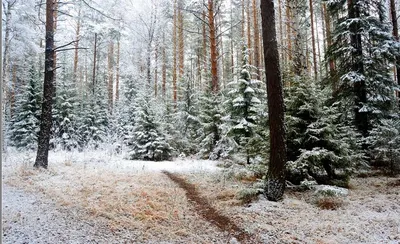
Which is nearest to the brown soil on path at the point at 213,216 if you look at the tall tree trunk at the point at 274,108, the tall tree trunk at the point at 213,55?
the tall tree trunk at the point at 274,108

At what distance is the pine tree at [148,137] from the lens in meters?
13.0

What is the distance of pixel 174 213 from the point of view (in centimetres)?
528

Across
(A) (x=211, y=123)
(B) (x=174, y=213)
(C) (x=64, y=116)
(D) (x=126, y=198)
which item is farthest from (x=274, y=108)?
(C) (x=64, y=116)

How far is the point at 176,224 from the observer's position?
479 cm

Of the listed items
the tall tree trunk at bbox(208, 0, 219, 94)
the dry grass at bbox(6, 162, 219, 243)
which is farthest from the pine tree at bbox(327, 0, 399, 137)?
the dry grass at bbox(6, 162, 219, 243)

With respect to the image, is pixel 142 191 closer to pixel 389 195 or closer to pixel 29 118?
pixel 389 195

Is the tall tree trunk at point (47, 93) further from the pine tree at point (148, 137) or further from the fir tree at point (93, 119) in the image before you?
the fir tree at point (93, 119)

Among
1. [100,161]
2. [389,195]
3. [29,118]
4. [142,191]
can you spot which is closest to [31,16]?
[29,118]

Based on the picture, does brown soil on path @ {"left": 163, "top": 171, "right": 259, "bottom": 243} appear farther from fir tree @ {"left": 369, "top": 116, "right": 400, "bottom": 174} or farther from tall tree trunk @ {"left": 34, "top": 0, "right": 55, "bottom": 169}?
fir tree @ {"left": 369, "top": 116, "right": 400, "bottom": 174}

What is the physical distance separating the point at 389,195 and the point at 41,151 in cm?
1053

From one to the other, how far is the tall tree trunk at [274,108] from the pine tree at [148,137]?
7718 millimetres

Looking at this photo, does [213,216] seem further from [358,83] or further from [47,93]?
[358,83]

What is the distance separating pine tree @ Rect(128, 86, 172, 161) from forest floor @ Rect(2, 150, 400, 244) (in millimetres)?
5321

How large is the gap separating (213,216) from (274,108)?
294 cm
